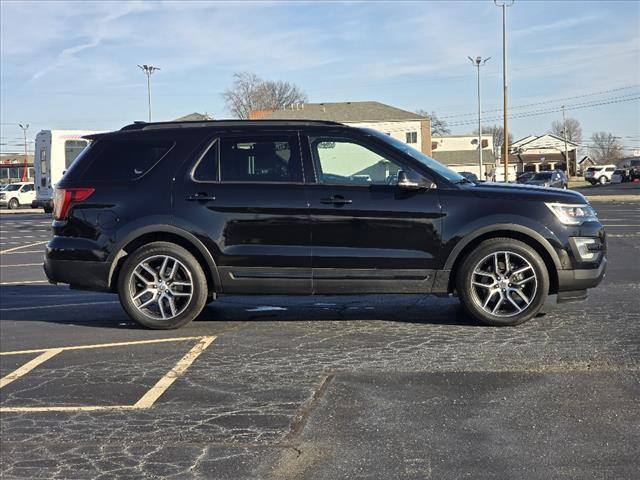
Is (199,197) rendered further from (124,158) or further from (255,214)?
(124,158)

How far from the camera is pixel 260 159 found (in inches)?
271

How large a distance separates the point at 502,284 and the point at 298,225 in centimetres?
189

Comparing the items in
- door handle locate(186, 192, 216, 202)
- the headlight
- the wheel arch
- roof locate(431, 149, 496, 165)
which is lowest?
the wheel arch

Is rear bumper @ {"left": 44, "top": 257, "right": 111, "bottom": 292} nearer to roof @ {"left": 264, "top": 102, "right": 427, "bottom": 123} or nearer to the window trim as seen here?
the window trim

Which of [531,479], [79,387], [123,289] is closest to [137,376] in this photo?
[79,387]

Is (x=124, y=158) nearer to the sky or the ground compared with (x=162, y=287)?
nearer to the sky

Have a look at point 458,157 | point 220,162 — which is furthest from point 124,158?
point 458,157

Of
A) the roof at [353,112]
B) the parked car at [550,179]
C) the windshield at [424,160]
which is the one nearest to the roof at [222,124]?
the windshield at [424,160]

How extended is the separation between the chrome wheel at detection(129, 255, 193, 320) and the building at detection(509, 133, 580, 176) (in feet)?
366

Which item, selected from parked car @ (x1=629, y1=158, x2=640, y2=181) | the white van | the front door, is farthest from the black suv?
parked car @ (x1=629, y1=158, x2=640, y2=181)

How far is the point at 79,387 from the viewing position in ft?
17.0

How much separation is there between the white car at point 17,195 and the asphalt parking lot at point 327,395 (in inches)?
1770

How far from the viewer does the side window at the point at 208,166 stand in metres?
6.86

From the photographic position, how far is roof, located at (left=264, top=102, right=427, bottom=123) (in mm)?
71938
